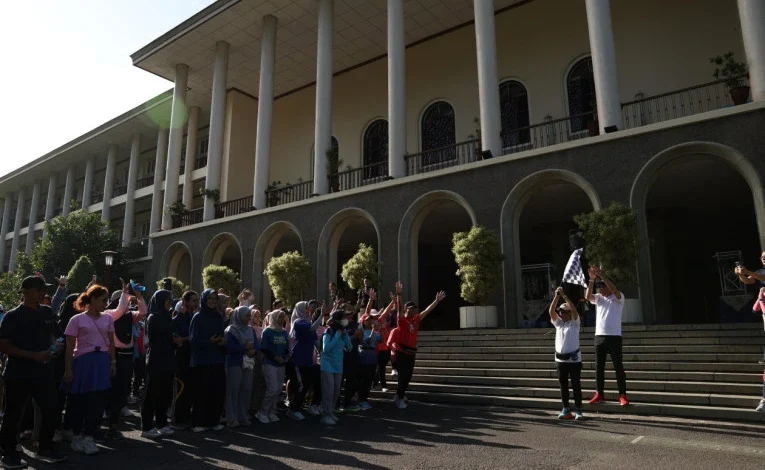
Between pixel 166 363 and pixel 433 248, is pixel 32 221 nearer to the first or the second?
pixel 433 248

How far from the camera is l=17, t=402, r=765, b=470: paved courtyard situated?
4742 mm

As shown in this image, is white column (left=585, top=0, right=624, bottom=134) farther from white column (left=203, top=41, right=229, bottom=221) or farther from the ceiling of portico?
white column (left=203, top=41, right=229, bottom=221)

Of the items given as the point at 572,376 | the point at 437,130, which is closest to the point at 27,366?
the point at 572,376

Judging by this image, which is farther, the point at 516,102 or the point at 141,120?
the point at 141,120

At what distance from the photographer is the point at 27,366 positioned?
4.76 metres

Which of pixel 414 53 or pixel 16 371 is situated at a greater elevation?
pixel 414 53

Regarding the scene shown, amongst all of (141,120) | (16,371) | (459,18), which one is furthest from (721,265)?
(141,120)

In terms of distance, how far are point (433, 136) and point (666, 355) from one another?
12.9 m

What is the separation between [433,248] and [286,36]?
1038cm

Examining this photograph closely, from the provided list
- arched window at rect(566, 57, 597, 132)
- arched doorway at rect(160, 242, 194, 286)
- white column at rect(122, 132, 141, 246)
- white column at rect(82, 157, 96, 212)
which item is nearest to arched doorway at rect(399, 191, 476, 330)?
arched window at rect(566, 57, 597, 132)

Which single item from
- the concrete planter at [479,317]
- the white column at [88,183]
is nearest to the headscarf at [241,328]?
the concrete planter at [479,317]

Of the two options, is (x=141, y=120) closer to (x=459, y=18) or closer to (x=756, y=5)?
(x=459, y=18)

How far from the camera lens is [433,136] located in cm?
1980

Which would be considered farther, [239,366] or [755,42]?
[755,42]
